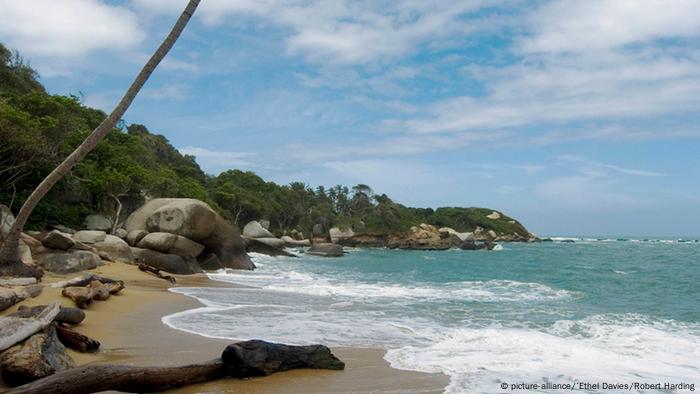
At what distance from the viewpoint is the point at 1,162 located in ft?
62.3

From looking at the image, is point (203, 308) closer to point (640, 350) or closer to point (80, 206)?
point (640, 350)

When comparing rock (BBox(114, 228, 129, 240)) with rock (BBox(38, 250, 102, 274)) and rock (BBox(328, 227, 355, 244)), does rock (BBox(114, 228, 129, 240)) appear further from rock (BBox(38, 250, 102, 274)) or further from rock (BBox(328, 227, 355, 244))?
rock (BBox(328, 227, 355, 244))

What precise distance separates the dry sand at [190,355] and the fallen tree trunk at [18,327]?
0.67 meters

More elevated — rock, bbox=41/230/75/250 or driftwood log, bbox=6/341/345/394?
rock, bbox=41/230/75/250

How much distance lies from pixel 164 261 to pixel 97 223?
6332mm

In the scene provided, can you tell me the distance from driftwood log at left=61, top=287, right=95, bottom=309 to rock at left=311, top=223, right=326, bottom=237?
69054mm

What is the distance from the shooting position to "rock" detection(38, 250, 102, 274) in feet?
49.1

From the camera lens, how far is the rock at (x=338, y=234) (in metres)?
78.8

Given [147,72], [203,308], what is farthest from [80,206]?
[147,72]

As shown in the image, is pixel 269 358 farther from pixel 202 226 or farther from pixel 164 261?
pixel 202 226

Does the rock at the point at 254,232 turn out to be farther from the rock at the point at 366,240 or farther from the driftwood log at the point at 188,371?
the driftwood log at the point at 188,371

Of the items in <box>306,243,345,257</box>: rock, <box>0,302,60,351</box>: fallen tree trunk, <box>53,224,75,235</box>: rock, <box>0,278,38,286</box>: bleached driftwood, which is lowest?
<box>306,243,345,257</box>: rock

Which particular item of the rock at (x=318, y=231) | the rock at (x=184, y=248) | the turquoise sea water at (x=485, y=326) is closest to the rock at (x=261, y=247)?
the rock at (x=184, y=248)

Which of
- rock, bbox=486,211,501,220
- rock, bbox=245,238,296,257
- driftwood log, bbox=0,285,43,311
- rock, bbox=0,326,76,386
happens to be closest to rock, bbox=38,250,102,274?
driftwood log, bbox=0,285,43,311
